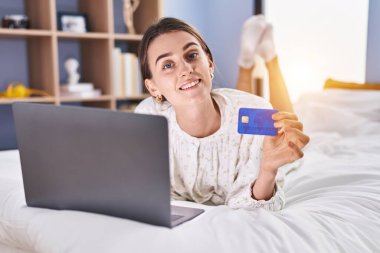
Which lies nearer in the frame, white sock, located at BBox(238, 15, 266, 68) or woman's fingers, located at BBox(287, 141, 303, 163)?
woman's fingers, located at BBox(287, 141, 303, 163)

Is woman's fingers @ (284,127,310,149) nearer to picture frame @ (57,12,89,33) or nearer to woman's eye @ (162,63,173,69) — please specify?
woman's eye @ (162,63,173,69)

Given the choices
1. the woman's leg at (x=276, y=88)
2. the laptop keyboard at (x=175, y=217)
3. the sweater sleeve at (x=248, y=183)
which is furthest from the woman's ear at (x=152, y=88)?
the woman's leg at (x=276, y=88)

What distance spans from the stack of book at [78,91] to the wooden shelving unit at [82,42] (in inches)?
1.5

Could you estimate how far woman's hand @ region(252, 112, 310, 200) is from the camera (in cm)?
84

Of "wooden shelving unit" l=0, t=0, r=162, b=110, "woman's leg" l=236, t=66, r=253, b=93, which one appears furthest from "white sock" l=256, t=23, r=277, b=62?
"wooden shelving unit" l=0, t=0, r=162, b=110

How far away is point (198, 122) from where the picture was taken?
120cm

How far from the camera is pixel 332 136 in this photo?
1938mm

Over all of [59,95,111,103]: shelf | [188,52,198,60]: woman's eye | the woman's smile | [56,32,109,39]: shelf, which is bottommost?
[59,95,111,103]: shelf

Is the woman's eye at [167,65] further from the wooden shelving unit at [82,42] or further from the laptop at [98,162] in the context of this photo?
the wooden shelving unit at [82,42]

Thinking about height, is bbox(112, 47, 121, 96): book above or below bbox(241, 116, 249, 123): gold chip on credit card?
below

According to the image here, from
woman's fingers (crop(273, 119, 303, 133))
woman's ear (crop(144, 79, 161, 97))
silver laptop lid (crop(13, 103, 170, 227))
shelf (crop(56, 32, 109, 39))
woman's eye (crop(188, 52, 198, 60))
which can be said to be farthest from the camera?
shelf (crop(56, 32, 109, 39))

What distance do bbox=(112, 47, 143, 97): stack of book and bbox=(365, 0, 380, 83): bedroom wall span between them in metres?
1.43

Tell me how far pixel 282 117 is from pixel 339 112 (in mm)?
1389

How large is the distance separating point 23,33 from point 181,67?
1735mm
